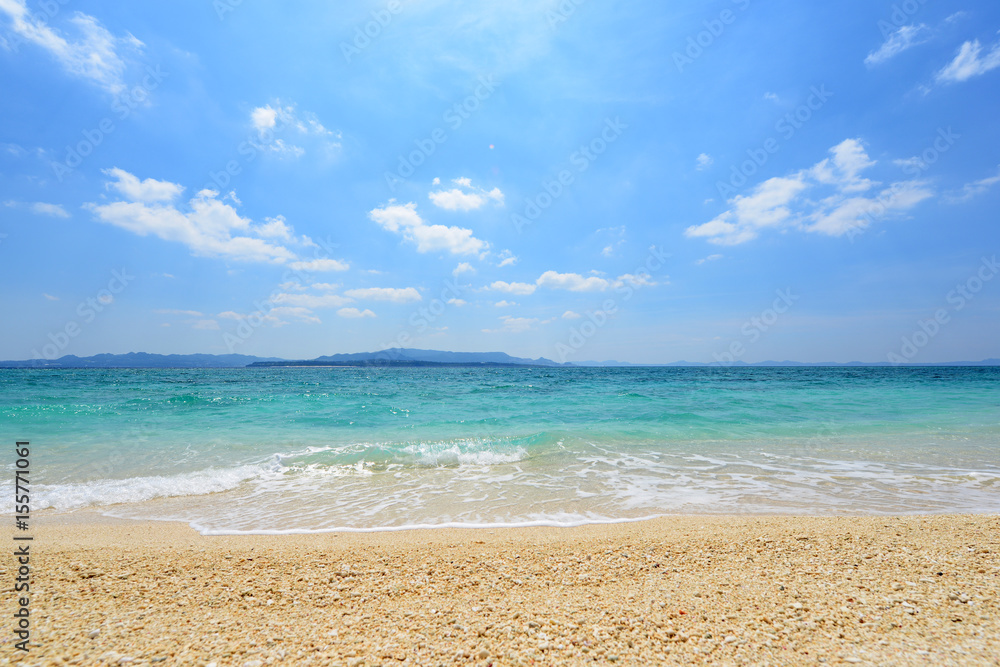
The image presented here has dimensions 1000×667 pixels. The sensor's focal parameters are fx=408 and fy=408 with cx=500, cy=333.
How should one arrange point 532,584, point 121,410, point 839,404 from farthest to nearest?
point 839,404
point 121,410
point 532,584

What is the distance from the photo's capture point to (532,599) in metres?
3.36

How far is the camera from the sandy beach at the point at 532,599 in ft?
8.75

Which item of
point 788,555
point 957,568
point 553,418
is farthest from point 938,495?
point 553,418

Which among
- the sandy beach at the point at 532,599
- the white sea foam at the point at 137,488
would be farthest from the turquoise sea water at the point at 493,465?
the sandy beach at the point at 532,599

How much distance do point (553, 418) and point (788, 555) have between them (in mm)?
12341

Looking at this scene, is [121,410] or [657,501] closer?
[657,501]

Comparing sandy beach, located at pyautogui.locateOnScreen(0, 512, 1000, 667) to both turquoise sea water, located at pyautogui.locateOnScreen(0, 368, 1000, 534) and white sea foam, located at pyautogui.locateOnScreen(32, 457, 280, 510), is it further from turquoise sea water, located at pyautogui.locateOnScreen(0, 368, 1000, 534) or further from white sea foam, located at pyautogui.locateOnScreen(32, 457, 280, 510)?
white sea foam, located at pyautogui.locateOnScreen(32, 457, 280, 510)

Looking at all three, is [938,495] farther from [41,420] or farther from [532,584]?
[41,420]

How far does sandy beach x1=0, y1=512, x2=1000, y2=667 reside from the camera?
8.75ft

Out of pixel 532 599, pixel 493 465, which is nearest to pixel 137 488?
pixel 493 465

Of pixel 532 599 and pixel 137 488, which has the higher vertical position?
pixel 532 599

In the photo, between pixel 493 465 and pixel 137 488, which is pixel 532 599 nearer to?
pixel 493 465

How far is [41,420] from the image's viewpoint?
1448 centimetres

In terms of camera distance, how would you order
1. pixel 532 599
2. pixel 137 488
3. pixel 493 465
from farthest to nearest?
pixel 493 465 < pixel 137 488 < pixel 532 599
